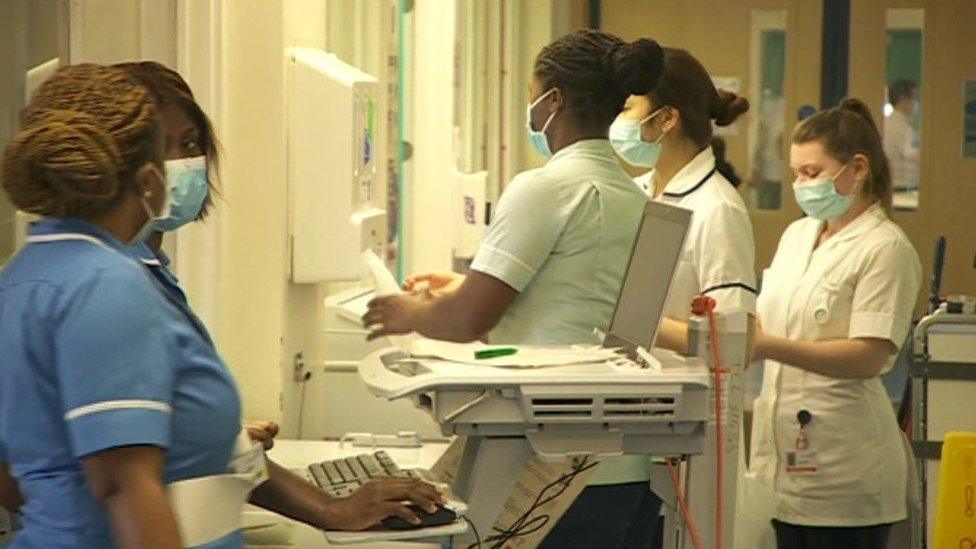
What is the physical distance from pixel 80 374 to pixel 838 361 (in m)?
2.33

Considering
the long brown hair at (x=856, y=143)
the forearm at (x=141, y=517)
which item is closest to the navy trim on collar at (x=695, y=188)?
the long brown hair at (x=856, y=143)

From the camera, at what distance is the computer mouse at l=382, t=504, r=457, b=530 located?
2289 mm

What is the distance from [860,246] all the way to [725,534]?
1.34 metres

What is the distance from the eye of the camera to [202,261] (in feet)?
10.4

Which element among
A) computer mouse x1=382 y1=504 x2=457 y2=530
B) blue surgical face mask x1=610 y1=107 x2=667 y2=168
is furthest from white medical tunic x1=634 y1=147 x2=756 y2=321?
computer mouse x1=382 y1=504 x2=457 y2=530

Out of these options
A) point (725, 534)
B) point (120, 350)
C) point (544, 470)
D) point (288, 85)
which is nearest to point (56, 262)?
point (120, 350)

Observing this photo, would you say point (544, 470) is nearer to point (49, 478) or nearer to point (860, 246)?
point (49, 478)

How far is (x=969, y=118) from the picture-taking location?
8.34m

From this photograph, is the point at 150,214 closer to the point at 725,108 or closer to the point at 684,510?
the point at 684,510

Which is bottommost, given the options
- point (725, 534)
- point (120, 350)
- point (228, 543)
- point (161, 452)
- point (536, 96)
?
point (725, 534)

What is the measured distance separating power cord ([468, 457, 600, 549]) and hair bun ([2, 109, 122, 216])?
3.49 ft

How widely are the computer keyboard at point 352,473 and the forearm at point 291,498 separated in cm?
10

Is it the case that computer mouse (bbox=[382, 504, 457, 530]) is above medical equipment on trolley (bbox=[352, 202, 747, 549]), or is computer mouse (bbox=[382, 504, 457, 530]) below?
below

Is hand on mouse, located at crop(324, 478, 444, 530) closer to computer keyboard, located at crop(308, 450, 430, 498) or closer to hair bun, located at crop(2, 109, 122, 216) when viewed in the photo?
computer keyboard, located at crop(308, 450, 430, 498)
